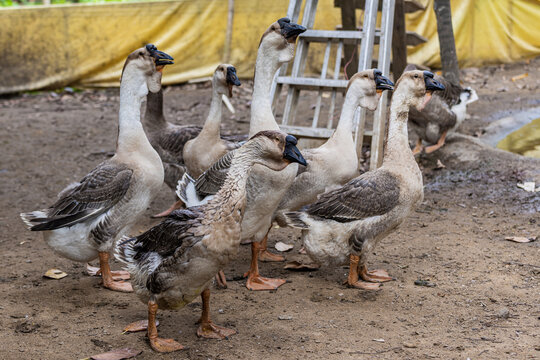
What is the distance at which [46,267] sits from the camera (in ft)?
17.7

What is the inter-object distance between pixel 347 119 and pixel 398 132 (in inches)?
24.4

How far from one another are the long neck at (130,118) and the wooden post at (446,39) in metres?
5.45

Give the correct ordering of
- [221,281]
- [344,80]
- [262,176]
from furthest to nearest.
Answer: [344,80]
[221,281]
[262,176]

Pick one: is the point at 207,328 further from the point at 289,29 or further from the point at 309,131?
the point at 309,131

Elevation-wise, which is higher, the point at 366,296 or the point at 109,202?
the point at 109,202

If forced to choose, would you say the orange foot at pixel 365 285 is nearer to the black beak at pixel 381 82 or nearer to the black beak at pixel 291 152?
the black beak at pixel 291 152

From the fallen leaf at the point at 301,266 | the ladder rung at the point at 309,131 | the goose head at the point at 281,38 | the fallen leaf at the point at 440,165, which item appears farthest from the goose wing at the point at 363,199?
the fallen leaf at the point at 440,165

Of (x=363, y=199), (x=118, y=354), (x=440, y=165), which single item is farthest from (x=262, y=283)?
(x=440, y=165)

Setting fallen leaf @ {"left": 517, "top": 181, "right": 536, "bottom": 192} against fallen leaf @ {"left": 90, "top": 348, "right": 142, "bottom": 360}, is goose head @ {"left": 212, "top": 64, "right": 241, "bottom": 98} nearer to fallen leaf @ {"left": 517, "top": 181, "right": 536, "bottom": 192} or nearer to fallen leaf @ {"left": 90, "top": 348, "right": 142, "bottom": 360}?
fallen leaf @ {"left": 90, "top": 348, "right": 142, "bottom": 360}

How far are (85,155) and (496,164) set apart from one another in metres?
5.80

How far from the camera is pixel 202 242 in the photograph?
3.65 meters

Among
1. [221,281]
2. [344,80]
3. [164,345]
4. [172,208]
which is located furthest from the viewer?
[172,208]

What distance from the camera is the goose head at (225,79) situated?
5875 millimetres

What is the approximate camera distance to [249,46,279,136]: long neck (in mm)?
5039
